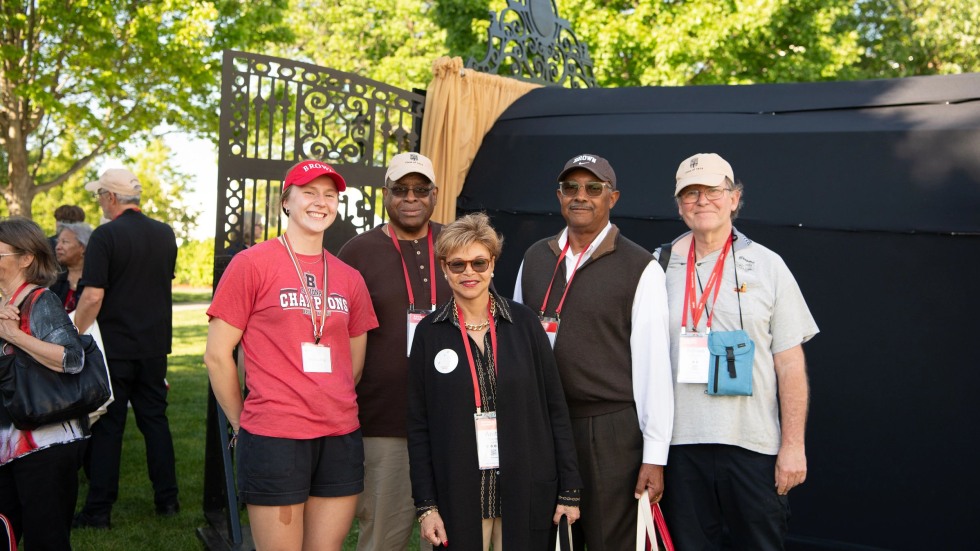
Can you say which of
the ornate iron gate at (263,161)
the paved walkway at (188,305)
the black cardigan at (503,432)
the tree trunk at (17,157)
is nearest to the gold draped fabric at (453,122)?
the ornate iron gate at (263,161)

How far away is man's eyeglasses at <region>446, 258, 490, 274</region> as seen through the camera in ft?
8.86

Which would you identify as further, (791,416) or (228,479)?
(228,479)

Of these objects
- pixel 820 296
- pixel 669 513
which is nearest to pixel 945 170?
pixel 820 296

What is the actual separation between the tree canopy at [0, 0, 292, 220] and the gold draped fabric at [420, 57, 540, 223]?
6452 mm

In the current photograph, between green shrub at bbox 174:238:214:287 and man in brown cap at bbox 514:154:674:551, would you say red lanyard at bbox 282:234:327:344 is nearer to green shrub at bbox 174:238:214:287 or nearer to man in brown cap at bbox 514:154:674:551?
man in brown cap at bbox 514:154:674:551

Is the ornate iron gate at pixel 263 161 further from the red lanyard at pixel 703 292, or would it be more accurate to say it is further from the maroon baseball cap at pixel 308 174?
the red lanyard at pixel 703 292

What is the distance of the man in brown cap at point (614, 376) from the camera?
113 inches

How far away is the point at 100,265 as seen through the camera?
4.79 m

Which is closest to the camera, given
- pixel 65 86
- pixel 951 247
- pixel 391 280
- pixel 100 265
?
pixel 391 280

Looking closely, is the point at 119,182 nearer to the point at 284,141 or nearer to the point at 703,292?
the point at 284,141

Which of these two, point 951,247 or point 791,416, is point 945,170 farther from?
point 791,416

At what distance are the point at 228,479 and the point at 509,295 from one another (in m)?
2.14

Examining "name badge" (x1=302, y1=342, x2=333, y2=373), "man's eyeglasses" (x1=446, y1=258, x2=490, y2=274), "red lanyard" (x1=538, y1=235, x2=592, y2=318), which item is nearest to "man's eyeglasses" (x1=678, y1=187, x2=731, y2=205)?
"red lanyard" (x1=538, y1=235, x2=592, y2=318)

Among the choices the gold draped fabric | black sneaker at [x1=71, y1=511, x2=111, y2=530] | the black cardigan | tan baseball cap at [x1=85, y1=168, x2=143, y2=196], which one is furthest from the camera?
the gold draped fabric
